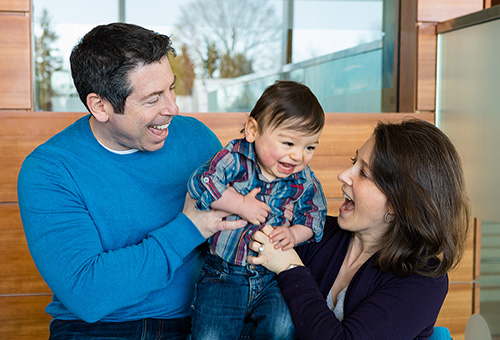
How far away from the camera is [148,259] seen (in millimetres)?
1551

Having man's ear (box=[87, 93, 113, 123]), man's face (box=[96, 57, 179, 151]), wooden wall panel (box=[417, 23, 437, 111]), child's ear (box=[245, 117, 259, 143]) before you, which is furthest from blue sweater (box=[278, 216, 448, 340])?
wooden wall panel (box=[417, 23, 437, 111])

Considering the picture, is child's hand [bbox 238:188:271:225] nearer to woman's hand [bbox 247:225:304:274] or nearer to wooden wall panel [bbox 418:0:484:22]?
woman's hand [bbox 247:225:304:274]

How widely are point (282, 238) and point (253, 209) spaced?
5.0 inches

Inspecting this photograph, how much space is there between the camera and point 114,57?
159 cm

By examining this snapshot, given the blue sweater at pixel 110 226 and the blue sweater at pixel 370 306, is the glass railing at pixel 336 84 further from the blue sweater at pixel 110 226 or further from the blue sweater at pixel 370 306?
the blue sweater at pixel 370 306

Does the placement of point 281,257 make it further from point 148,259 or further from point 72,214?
point 72,214

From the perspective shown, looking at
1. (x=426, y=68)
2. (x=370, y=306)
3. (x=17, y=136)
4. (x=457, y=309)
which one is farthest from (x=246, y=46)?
(x=370, y=306)

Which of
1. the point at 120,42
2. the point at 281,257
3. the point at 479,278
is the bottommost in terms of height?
the point at 479,278

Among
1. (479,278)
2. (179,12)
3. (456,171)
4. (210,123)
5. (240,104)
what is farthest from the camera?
(179,12)

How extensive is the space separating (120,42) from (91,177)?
41cm

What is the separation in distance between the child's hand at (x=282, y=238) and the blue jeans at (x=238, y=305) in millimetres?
94

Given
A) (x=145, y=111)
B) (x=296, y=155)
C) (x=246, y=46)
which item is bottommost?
(x=296, y=155)

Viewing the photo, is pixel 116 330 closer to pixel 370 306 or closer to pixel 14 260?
pixel 370 306

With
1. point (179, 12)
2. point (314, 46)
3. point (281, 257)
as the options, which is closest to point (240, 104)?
point (314, 46)
